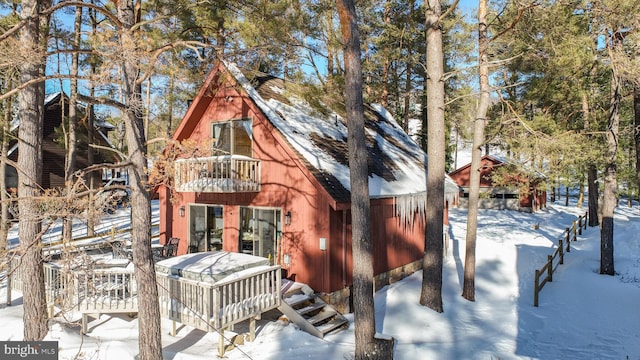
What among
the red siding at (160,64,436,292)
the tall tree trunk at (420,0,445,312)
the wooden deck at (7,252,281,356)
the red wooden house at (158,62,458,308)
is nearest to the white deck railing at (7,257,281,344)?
the wooden deck at (7,252,281,356)

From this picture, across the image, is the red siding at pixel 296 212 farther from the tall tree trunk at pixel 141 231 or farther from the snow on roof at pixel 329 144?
the tall tree trunk at pixel 141 231

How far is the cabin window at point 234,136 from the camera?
1072 centimetres

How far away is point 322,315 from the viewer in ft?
26.5

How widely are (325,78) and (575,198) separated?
4463 centimetres

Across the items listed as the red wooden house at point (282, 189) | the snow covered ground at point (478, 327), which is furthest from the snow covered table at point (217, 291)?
the red wooden house at point (282, 189)

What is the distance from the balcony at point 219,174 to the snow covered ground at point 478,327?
3354 mm

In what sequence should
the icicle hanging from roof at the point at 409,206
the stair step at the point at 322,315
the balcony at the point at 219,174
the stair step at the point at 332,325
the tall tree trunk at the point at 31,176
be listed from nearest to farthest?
the tall tree trunk at the point at 31,176 → the stair step at the point at 332,325 → the stair step at the point at 322,315 → the balcony at the point at 219,174 → the icicle hanging from roof at the point at 409,206

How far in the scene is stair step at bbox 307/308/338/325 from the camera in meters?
7.75

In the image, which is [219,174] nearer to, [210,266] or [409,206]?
[210,266]

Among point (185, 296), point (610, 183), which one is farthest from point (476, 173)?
point (185, 296)

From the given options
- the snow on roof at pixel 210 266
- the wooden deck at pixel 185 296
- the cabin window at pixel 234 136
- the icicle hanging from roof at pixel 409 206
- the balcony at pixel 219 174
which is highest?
the cabin window at pixel 234 136

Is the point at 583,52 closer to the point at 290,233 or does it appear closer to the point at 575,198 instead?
the point at 290,233

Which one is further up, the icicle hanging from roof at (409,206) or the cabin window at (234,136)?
the cabin window at (234,136)

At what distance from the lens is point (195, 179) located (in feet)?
33.0
